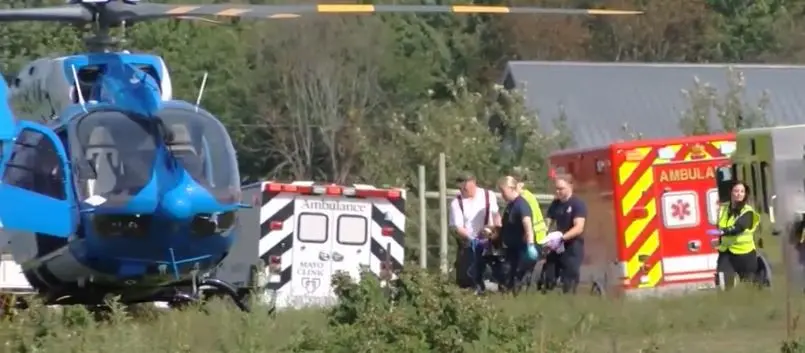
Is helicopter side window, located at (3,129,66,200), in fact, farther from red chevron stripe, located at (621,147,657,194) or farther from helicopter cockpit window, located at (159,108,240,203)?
red chevron stripe, located at (621,147,657,194)

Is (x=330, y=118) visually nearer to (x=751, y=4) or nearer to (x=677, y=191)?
(x=751, y=4)

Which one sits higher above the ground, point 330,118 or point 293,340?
point 330,118

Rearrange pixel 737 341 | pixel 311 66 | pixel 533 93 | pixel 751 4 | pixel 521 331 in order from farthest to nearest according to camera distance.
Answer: pixel 751 4 → pixel 311 66 → pixel 533 93 → pixel 737 341 → pixel 521 331

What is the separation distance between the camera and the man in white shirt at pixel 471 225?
1955 cm

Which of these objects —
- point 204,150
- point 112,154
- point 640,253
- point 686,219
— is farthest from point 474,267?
point 112,154

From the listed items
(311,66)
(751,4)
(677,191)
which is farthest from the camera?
(751,4)

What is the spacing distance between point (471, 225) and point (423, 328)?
918 centimetres

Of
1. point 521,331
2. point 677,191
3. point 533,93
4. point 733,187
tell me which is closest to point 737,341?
point 521,331

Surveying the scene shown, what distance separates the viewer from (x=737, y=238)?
18.0 m

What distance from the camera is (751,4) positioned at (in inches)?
3182

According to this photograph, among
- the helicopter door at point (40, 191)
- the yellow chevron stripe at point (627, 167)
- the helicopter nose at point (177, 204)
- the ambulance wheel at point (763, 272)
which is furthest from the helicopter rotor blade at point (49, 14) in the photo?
the yellow chevron stripe at point (627, 167)

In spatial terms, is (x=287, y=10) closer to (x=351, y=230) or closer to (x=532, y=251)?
(x=532, y=251)

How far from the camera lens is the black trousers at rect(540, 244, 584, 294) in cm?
1845

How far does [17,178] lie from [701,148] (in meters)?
9.18
